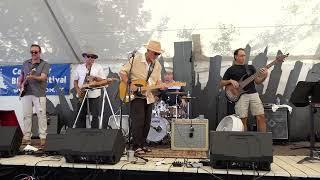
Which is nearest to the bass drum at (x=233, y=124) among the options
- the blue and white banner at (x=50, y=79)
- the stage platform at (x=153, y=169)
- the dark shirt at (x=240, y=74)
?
the dark shirt at (x=240, y=74)

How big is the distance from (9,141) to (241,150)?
3126 mm

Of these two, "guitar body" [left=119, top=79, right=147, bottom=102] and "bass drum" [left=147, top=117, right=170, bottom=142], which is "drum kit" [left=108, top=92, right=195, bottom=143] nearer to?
"bass drum" [left=147, top=117, right=170, bottom=142]

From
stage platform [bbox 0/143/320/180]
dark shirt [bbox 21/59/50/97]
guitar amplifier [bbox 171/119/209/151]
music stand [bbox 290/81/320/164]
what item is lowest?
stage platform [bbox 0/143/320/180]

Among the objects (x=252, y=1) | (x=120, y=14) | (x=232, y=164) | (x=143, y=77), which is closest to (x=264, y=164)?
(x=232, y=164)

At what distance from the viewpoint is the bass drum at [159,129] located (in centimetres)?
739

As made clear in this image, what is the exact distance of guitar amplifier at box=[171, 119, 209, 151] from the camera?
6375 mm

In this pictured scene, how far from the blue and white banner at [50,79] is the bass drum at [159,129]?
286cm

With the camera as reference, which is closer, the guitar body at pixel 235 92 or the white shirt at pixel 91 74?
the guitar body at pixel 235 92

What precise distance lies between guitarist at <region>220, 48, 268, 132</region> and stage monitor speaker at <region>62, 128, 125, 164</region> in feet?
9.48

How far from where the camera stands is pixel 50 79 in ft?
30.2

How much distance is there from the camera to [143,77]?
557cm

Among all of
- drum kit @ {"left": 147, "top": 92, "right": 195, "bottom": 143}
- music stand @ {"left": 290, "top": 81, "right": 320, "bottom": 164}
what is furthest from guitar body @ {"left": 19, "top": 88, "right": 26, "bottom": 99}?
music stand @ {"left": 290, "top": 81, "right": 320, "bottom": 164}

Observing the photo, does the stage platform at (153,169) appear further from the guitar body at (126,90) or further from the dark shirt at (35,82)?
the dark shirt at (35,82)

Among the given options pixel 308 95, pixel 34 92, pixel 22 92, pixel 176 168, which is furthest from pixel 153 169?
pixel 22 92
